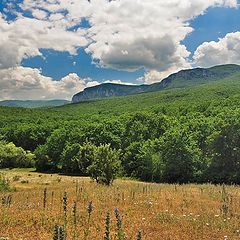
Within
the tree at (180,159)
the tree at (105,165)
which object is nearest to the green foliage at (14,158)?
the tree at (180,159)

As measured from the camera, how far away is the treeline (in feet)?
169

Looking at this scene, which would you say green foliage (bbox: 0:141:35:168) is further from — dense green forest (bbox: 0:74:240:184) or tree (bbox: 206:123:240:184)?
tree (bbox: 206:123:240:184)

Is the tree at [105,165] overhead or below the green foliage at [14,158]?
overhead

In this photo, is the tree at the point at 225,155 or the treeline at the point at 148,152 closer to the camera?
the treeline at the point at 148,152

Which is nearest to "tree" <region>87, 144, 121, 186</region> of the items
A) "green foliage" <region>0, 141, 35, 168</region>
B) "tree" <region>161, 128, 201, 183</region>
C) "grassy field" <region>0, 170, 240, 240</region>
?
"grassy field" <region>0, 170, 240, 240</region>

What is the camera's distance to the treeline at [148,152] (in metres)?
51.6

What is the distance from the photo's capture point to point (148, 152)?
64.8 m

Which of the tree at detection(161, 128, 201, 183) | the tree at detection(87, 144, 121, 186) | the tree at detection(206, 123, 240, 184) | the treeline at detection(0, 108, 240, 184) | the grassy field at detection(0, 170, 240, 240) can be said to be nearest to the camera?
the grassy field at detection(0, 170, 240, 240)

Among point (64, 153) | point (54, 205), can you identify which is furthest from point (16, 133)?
point (54, 205)

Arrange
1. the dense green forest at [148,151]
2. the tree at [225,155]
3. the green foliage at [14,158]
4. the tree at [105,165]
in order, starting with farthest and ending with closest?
the green foliage at [14,158] → the tree at [225,155] → the dense green forest at [148,151] → the tree at [105,165]

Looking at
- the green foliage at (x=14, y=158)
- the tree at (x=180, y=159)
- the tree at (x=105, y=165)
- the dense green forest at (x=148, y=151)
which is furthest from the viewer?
the green foliage at (x=14, y=158)

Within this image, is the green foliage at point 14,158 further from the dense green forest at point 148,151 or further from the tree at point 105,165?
the tree at point 105,165

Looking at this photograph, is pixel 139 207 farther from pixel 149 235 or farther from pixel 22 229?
pixel 22 229

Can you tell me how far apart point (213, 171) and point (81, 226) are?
138 ft
